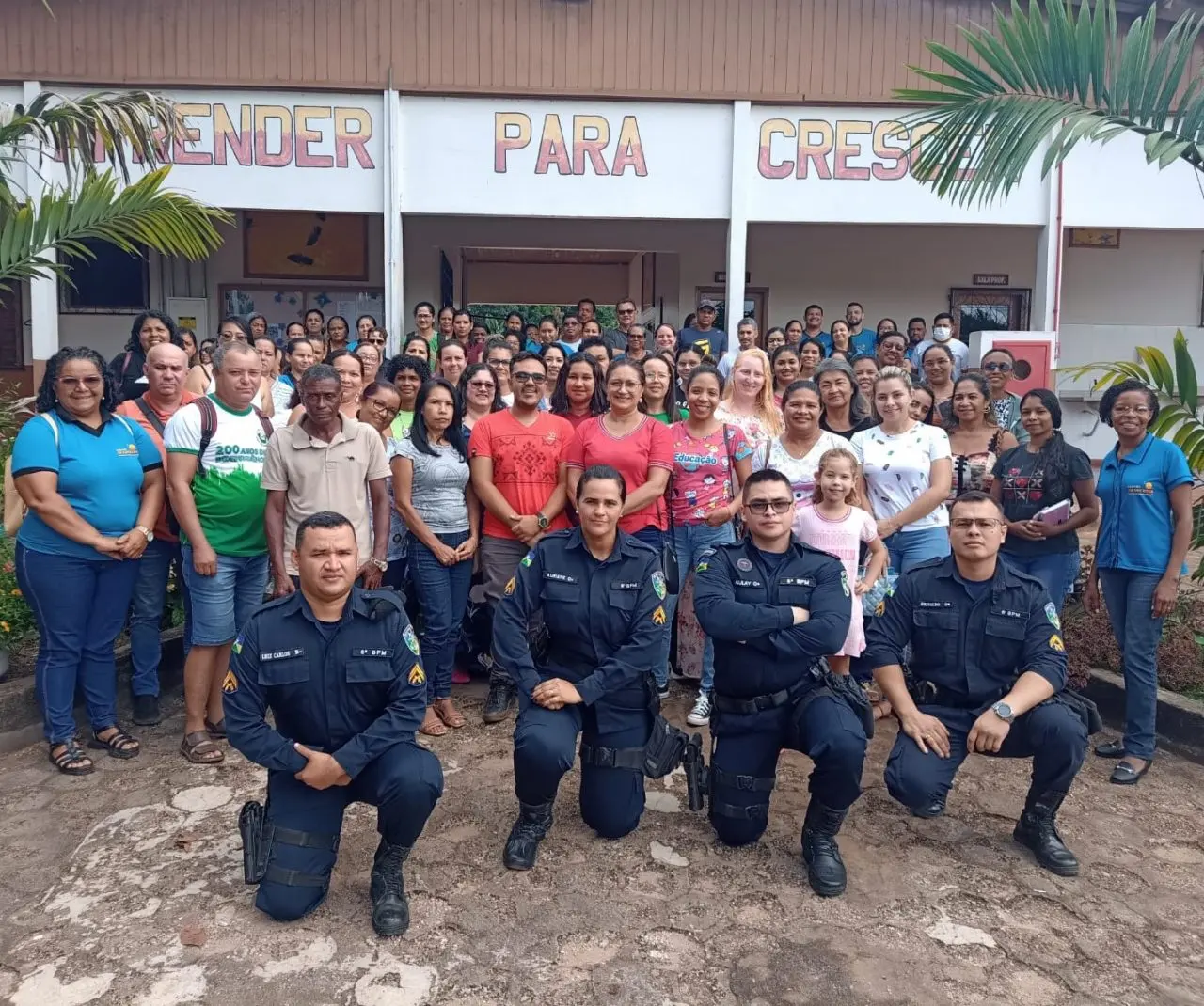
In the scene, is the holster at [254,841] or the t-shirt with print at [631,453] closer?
the holster at [254,841]

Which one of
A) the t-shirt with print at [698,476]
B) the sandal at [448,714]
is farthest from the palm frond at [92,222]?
the t-shirt with print at [698,476]

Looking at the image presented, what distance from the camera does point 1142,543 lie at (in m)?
4.31

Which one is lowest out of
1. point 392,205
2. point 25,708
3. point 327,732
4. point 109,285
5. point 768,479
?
point 25,708

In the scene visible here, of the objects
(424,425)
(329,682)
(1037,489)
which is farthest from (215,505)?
(1037,489)

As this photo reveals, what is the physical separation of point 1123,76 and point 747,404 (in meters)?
2.37

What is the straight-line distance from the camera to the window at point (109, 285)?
12297 millimetres

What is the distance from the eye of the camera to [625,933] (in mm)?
3031

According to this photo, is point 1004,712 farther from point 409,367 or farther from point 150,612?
point 150,612

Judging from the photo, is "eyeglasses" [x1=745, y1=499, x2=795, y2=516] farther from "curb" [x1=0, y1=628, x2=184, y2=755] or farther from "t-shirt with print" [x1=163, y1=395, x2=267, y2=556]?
"curb" [x1=0, y1=628, x2=184, y2=755]

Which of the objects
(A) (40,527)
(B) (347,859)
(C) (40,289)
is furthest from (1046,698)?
(C) (40,289)

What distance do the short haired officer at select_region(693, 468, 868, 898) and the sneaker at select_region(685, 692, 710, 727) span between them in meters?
0.98

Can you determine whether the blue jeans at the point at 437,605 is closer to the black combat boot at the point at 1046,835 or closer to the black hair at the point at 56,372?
the black hair at the point at 56,372

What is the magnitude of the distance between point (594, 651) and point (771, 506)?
86cm

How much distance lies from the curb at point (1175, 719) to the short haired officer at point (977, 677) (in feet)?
4.70
